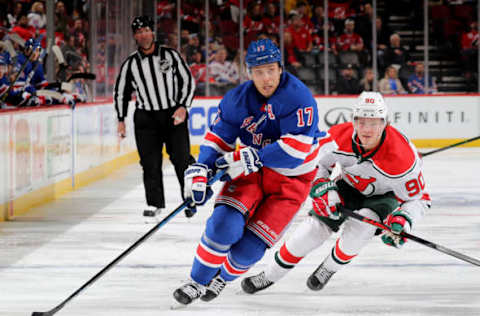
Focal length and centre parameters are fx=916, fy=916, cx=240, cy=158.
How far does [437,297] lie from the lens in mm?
3566

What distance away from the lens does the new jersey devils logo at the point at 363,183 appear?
3.59 meters

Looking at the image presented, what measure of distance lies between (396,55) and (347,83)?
96 centimetres

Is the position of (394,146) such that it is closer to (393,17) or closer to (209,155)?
(209,155)

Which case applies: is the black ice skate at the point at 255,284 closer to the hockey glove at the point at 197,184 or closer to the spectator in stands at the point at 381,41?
the hockey glove at the point at 197,184

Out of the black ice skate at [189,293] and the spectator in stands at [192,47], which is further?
the spectator in stands at [192,47]

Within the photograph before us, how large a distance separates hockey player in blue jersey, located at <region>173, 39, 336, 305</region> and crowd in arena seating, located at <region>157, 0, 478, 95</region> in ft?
29.4

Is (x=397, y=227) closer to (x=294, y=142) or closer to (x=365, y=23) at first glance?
(x=294, y=142)

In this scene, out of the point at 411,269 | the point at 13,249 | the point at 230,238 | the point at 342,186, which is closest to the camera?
the point at 230,238

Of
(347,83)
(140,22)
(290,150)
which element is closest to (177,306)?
(290,150)

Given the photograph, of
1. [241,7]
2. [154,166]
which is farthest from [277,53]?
[241,7]

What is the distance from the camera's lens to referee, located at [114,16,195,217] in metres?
5.87

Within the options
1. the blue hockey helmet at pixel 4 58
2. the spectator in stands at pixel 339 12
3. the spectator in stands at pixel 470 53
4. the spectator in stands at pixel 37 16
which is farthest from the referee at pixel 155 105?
the spectator in stands at pixel 470 53

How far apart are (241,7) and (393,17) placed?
7.72 feet

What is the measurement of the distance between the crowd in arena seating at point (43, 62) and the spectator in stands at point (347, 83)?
13.9 ft
